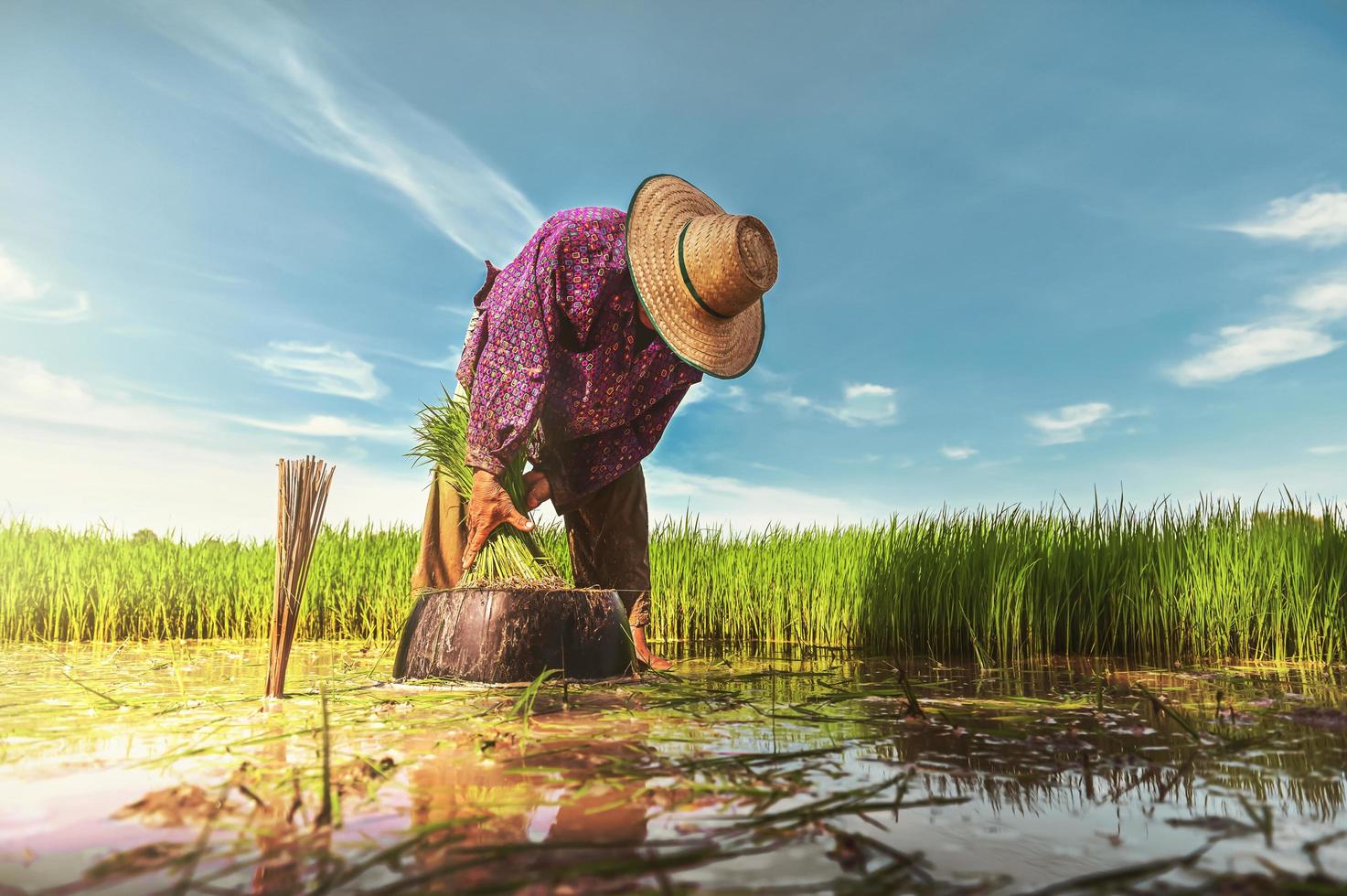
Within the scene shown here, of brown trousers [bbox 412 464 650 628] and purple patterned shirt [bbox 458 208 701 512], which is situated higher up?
purple patterned shirt [bbox 458 208 701 512]

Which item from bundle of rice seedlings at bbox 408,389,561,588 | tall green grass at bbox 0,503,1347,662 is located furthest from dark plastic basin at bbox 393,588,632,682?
tall green grass at bbox 0,503,1347,662

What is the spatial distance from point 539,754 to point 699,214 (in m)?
2.37

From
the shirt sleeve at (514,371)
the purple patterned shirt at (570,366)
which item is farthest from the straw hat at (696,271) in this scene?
the shirt sleeve at (514,371)

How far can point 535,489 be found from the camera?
11.0 feet

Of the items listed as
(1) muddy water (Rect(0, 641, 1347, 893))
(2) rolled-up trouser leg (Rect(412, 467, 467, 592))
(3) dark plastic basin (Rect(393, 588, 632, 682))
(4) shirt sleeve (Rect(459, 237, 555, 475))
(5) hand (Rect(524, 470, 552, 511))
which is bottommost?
(1) muddy water (Rect(0, 641, 1347, 893))

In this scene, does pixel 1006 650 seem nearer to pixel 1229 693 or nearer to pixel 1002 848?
pixel 1229 693

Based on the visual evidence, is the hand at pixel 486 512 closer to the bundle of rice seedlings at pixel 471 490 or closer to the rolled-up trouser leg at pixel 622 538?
the bundle of rice seedlings at pixel 471 490

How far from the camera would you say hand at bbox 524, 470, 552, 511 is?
3.32m

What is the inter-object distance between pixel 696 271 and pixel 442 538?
158 centimetres

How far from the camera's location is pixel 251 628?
670cm

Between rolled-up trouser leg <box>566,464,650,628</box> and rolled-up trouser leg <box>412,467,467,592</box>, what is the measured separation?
1.71 ft

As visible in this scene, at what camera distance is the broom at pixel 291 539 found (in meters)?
2.51

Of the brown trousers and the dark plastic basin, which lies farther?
the brown trousers

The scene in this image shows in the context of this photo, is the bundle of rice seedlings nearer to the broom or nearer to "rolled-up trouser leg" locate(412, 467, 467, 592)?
"rolled-up trouser leg" locate(412, 467, 467, 592)
